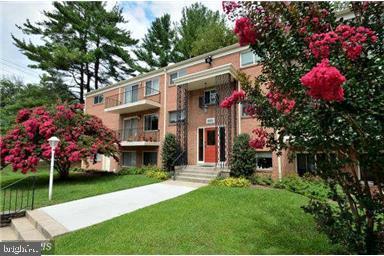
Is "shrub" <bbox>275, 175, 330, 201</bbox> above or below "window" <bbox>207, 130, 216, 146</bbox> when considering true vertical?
below

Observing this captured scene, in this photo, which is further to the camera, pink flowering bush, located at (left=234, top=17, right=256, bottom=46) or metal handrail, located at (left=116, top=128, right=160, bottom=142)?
metal handrail, located at (left=116, top=128, right=160, bottom=142)

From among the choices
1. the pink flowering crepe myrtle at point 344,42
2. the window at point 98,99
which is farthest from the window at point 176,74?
the pink flowering crepe myrtle at point 344,42

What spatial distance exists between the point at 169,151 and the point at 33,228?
31.4 feet

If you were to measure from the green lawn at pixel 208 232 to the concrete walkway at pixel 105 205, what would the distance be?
69 centimetres

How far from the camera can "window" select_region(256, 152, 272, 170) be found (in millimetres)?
12852

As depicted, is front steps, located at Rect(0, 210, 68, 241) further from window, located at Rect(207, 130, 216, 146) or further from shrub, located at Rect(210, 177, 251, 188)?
window, located at Rect(207, 130, 216, 146)

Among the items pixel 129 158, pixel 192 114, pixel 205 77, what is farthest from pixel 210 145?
pixel 129 158

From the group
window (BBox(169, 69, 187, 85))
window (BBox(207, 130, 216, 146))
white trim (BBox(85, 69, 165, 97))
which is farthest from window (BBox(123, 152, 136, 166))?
window (BBox(207, 130, 216, 146))

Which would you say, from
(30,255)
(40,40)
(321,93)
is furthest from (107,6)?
(321,93)

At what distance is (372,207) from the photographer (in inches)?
140

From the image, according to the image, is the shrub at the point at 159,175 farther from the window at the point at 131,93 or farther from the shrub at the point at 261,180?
the window at the point at 131,93

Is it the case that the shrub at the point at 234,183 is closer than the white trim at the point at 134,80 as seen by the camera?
Yes

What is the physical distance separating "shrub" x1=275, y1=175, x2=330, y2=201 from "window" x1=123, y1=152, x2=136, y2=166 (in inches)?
510

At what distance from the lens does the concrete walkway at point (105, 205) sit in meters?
7.04
